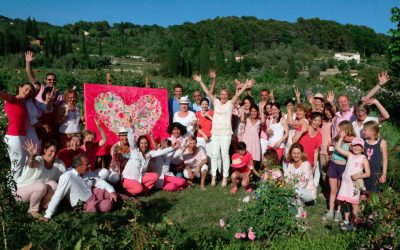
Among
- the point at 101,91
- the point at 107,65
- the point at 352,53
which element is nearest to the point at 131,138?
the point at 101,91

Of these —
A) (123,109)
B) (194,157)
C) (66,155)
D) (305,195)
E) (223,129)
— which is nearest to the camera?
(66,155)

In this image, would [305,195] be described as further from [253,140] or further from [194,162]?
[194,162]

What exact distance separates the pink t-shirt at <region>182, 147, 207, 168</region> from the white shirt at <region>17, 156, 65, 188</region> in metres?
2.68

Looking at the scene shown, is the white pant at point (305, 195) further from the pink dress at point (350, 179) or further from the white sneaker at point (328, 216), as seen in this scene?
the pink dress at point (350, 179)

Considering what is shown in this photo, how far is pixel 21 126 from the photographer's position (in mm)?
6152

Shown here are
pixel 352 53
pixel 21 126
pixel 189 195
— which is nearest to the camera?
pixel 21 126

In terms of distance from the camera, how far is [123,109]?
28.4ft

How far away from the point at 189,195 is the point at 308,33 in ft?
446

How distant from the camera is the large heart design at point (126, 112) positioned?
8.35 metres

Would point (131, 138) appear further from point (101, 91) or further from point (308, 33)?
point (308, 33)

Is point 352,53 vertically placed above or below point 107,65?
above

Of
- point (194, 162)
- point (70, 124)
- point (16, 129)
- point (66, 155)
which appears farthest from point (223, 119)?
point (16, 129)

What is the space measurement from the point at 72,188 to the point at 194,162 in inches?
113

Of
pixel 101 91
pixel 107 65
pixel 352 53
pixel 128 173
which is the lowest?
pixel 128 173
